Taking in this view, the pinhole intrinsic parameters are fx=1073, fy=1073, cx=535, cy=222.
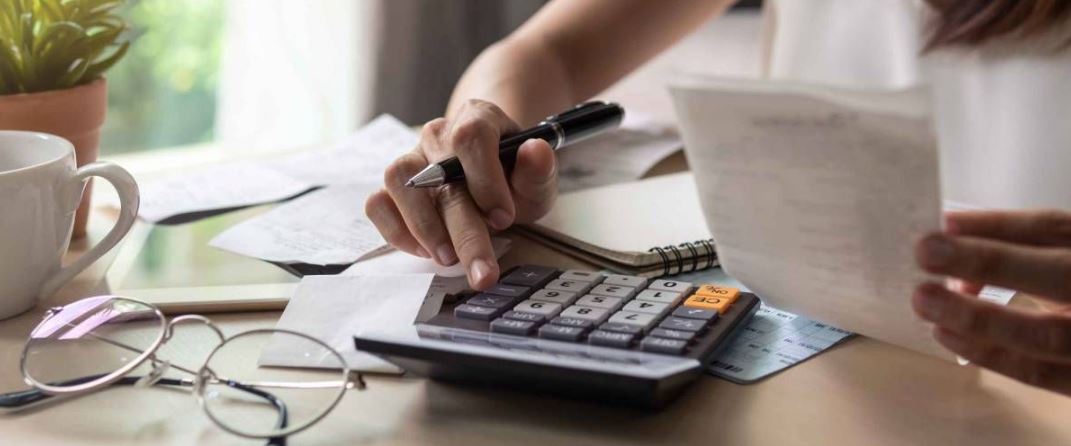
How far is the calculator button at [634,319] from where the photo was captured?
538 mm

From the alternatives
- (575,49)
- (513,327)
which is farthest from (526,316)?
(575,49)

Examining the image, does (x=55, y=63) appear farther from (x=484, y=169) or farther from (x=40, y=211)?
(x=484, y=169)

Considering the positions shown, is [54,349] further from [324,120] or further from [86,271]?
[324,120]

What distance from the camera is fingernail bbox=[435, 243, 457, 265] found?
0.69 m

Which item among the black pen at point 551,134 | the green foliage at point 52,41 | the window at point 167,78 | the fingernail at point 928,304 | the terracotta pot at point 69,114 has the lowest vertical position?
the window at point 167,78

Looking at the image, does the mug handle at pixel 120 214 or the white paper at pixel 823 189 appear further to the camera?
the mug handle at pixel 120 214

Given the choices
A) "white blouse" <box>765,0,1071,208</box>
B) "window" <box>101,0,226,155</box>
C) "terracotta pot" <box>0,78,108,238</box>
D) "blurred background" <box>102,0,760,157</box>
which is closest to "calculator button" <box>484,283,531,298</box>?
"terracotta pot" <box>0,78,108,238</box>

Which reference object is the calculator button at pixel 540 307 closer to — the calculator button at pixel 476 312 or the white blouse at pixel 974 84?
the calculator button at pixel 476 312

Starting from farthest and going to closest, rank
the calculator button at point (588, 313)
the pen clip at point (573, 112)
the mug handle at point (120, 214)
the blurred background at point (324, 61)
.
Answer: the blurred background at point (324, 61), the pen clip at point (573, 112), the mug handle at point (120, 214), the calculator button at point (588, 313)

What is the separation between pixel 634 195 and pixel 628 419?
0.36 metres

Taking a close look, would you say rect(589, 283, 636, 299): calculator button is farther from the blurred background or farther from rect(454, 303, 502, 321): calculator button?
the blurred background

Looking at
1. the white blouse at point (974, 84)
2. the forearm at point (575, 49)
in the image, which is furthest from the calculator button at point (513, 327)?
the white blouse at point (974, 84)

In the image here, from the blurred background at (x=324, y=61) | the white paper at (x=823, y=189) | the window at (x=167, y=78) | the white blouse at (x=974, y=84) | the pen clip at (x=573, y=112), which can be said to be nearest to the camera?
the white paper at (x=823, y=189)

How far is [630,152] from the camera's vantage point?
993 mm
